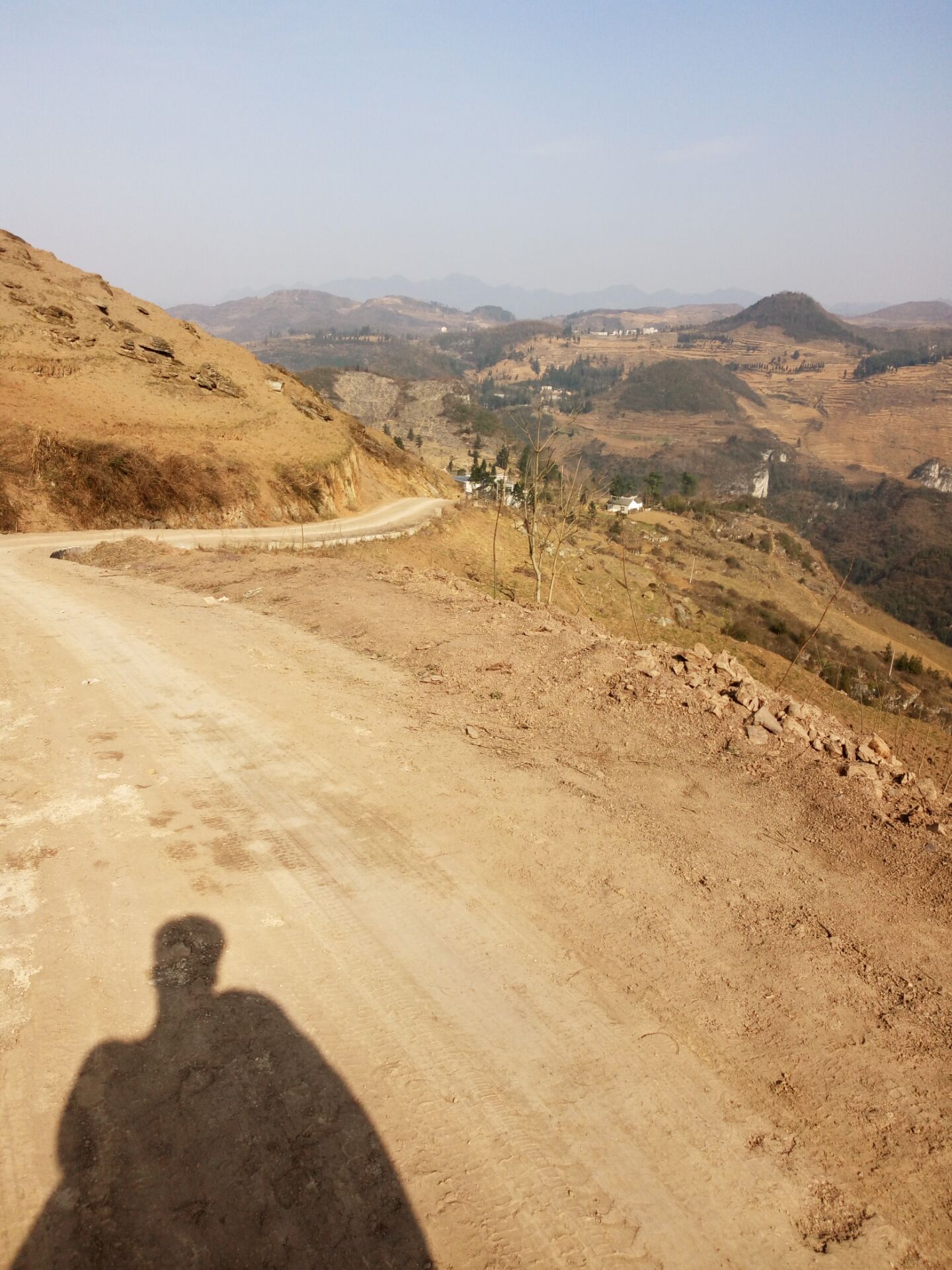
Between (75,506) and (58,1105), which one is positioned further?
(75,506)

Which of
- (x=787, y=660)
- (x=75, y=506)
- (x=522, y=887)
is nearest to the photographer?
(x=522, y=887)

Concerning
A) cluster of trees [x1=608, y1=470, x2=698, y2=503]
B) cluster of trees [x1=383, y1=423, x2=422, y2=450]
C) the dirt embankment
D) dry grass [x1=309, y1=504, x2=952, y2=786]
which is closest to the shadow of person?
the dirt embankment

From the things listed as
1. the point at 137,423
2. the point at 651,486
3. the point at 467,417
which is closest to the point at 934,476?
the point at 651,486

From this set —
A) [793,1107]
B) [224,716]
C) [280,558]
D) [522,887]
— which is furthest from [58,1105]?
[280,558]

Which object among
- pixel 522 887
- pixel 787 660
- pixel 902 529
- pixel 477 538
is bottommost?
pixel 902 529

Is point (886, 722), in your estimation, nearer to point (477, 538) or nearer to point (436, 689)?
point (436, 689)

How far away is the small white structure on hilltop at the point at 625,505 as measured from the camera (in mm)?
73938

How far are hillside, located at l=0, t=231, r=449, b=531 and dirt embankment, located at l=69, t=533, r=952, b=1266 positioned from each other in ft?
59.8

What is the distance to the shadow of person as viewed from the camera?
9.32 feet

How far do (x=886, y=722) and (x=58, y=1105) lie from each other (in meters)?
18.2

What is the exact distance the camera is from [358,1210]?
3.01m

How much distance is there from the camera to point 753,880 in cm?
535

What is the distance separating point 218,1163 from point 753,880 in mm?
3995

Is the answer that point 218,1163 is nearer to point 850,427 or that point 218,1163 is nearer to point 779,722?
point 779,722
